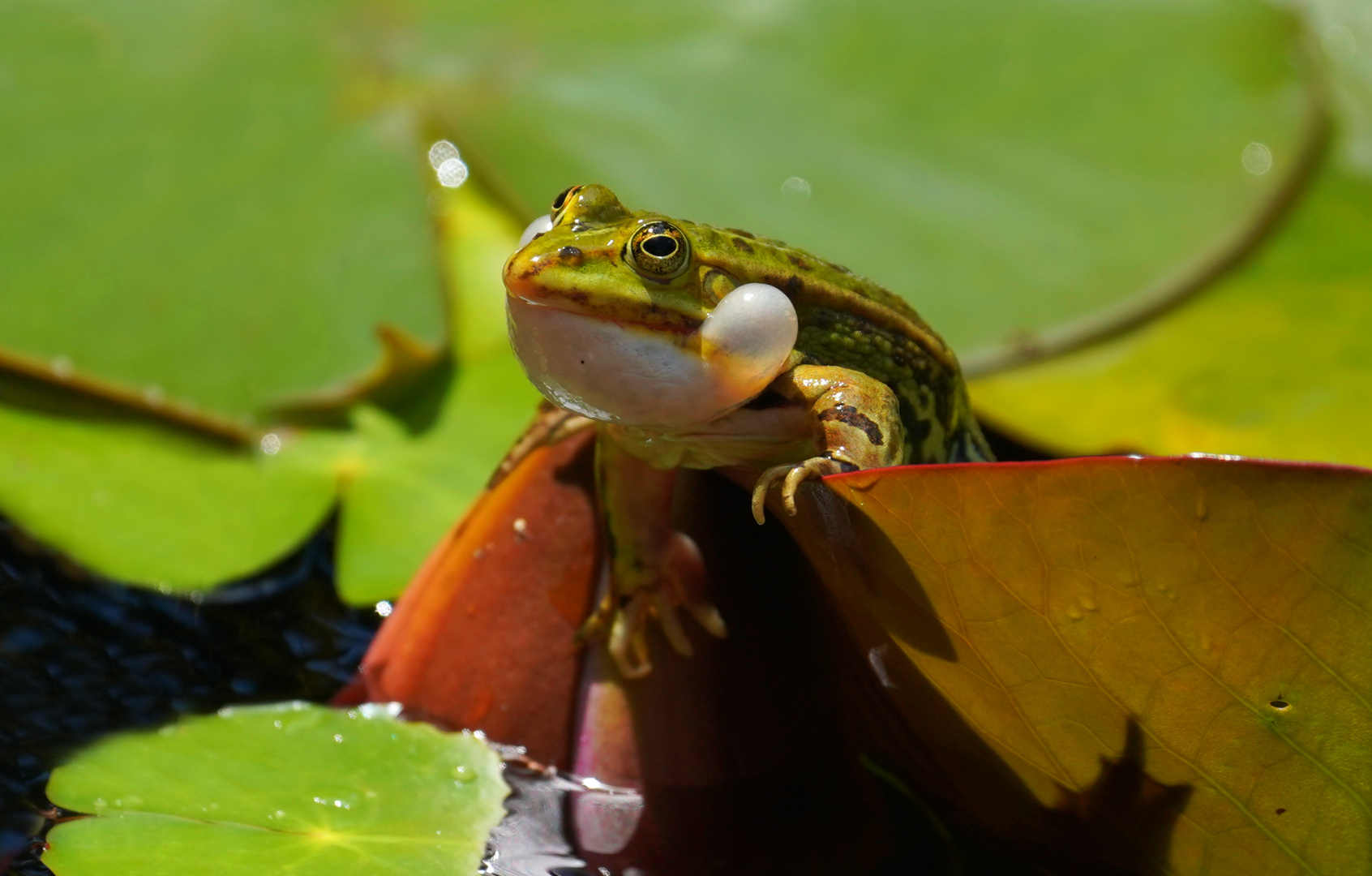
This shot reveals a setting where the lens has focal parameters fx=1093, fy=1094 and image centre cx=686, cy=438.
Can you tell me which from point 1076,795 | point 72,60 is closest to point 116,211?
point 72,60

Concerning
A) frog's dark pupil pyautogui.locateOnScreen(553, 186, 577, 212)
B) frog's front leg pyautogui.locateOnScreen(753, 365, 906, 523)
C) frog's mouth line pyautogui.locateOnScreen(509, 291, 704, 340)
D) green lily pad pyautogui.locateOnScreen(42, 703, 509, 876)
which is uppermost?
frog's dark pupil pyautogui.locateOnScreen(553, 186, 577, 212)

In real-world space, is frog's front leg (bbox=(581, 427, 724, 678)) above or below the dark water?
above

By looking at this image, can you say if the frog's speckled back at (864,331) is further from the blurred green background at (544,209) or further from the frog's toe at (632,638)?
the blurred green background at (544,209)

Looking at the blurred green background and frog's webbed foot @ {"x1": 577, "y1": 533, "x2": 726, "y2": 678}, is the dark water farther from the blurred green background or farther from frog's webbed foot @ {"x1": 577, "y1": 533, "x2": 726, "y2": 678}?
frog's webbed foot @ {"x1": 577, "y1": 533, "x2": 726, "y2": 678}

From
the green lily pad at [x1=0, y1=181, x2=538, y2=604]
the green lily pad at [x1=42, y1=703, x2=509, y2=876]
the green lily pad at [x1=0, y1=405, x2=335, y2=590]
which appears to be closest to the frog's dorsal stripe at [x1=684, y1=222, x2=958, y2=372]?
the green lily pad at [x1=42, y1=703, x2=509, y2=876]

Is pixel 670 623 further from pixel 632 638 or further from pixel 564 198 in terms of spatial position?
pixel 564 198

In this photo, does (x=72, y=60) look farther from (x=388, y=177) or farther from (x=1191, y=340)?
(x=1191, y=340)

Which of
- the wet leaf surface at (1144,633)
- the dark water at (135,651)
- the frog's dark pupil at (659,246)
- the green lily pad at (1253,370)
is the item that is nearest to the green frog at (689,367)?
the frog's dark pupil at (659,246)
